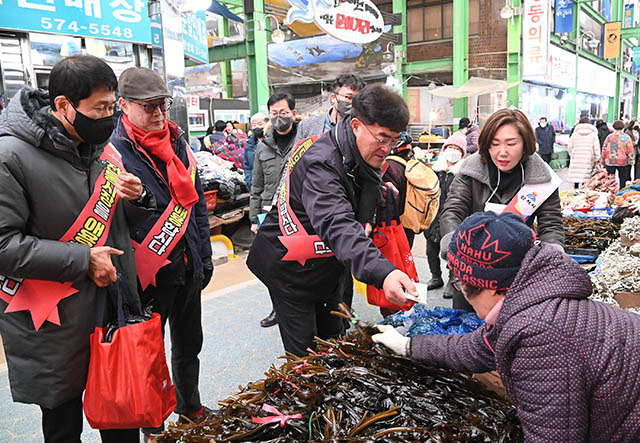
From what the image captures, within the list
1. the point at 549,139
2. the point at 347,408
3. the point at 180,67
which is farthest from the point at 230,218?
the point at 549,139

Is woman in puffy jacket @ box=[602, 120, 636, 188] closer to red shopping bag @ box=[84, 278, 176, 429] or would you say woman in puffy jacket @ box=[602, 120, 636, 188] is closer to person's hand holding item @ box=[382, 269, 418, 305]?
person's hand holding item @ box=[382, 269, 418, 305]

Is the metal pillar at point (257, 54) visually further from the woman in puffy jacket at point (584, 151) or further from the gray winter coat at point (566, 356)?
the gray winter coat at point (566, 356)

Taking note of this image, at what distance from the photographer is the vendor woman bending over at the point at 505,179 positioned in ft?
8.50

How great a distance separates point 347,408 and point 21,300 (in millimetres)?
1209

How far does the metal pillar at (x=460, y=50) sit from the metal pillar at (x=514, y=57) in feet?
4.76

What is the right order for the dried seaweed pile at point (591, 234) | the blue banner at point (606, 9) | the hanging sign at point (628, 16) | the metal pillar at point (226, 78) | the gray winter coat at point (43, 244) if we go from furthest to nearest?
the hanging sign at point (628, 16), the blue banner at point (606, 9), the metal pillar at point (226, 78), the dried seaweed pile at point (591, 234), the gray winter coat at point (43, 244)

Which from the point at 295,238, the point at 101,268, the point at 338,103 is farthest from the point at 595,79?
the point at 101,268

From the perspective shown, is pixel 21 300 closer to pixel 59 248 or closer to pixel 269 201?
pixel 59 248

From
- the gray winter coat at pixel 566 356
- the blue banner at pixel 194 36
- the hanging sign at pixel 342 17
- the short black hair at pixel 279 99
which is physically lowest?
the gray winter coat at pixel 566 356

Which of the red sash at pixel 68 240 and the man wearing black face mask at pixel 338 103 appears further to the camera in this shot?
the man wearing black face mask at pixel 338 103

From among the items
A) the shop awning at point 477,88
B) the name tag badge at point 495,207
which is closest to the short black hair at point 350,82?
the name tag badge at point 495,207

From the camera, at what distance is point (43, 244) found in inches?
66.6

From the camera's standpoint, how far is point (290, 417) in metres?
1.45

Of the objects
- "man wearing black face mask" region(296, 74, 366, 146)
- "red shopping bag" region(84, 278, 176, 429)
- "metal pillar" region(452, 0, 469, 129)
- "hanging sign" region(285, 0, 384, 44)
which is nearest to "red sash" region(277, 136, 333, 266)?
"red shopping bag" region(84, 278, 176, 429)
